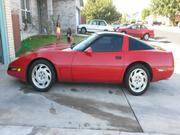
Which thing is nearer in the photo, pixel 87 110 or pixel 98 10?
pixel 87 110

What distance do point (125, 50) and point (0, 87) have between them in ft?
10.3

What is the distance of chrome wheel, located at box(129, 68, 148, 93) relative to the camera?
6625 mm

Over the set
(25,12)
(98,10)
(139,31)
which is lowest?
(139,31)

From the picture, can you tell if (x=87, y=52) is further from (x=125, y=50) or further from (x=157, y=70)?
(x=157, y=70)

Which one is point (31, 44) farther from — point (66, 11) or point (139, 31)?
point (66, 11)

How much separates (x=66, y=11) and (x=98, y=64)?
21.7 meters

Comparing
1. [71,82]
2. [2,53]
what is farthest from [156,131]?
[2,53]

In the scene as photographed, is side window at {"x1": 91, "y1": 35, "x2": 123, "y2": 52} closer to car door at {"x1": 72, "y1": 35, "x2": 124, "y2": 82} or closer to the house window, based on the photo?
car door at {"x1": 72, "y1": 35, "x2": 124, "y2": 82}

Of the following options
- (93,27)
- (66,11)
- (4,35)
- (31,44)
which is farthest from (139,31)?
(4,35)

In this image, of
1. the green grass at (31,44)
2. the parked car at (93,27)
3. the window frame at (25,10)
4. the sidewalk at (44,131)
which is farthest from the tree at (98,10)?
the sidewalk at (44,131)

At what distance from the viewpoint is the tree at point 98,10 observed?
4625 cm

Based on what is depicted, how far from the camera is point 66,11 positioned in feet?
89.7

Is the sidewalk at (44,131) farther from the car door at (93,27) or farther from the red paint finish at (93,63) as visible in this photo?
the car door at (93,27)

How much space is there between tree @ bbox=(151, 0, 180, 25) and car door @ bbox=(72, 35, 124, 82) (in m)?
57.3
